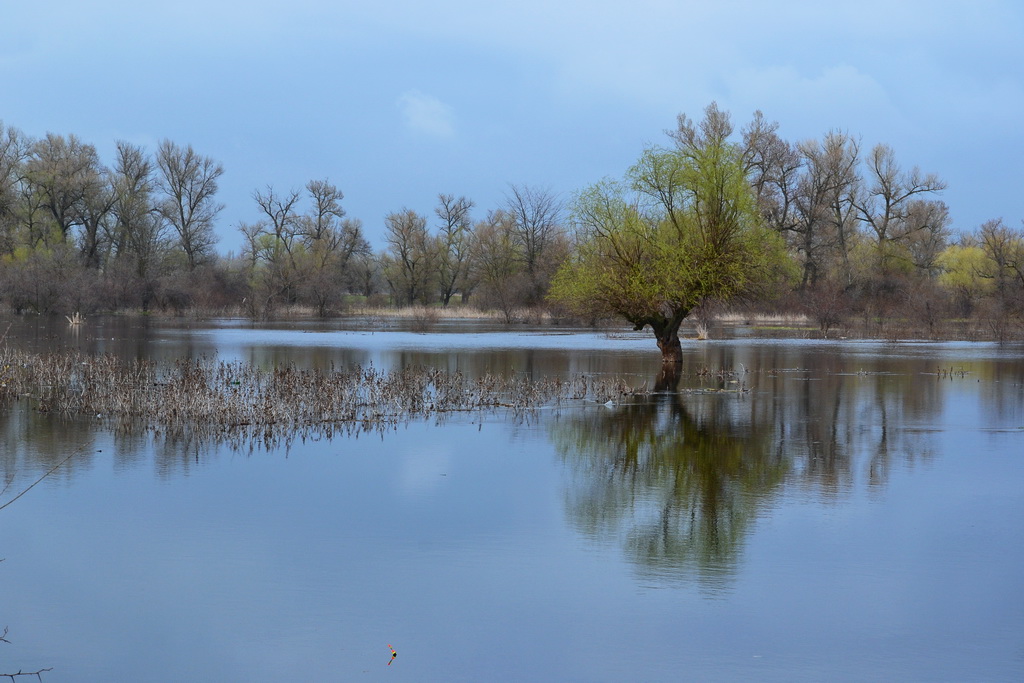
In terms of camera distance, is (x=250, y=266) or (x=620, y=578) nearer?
(x=620, y=578)

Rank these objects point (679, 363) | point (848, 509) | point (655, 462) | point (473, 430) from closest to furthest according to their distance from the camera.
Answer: point (848, 509) → point (655, 462) → point (473, 430) → point (679, 363)

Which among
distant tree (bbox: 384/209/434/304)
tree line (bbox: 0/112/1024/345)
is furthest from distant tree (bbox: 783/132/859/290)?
distant tree (bbox: 384/209/434/304)

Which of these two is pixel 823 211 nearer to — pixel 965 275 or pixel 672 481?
pixel 965 275

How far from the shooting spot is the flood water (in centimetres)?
659

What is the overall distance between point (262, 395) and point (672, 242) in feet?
41.0

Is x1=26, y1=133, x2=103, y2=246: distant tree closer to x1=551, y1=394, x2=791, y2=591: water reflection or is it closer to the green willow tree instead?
the green willow tree

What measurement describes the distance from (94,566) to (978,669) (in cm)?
665

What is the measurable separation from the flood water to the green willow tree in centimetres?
900

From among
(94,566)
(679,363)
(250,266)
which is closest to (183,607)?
(94,566)

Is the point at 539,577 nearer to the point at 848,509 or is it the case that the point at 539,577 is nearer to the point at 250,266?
the point at 848,509

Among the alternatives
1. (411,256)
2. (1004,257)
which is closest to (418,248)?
(411,256)

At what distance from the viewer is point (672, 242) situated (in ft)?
87.9

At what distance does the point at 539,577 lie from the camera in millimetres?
8156

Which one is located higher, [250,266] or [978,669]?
[250,266]
